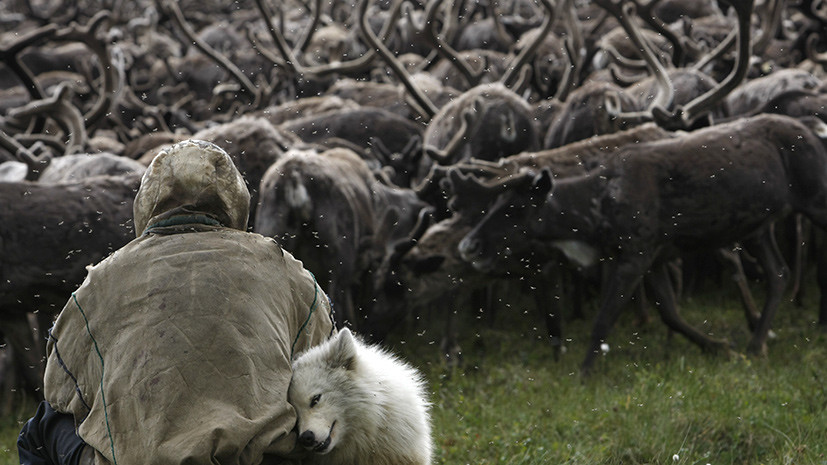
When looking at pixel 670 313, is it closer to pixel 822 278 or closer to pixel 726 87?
pixel 822 278

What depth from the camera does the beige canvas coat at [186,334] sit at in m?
3.00

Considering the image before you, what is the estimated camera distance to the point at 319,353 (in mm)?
A: 3303

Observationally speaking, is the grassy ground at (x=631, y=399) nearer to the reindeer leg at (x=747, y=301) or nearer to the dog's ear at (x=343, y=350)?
the reindeer leg at (x=747, y=301)

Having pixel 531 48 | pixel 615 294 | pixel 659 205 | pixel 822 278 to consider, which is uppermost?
pixel 659 205

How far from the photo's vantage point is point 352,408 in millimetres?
3291

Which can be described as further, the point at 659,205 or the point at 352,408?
the point at 659,205

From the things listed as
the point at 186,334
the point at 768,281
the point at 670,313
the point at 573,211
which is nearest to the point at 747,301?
the point at 768,281

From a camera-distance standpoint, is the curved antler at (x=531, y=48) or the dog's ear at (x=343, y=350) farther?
the curved antler at (x=531, y=48)

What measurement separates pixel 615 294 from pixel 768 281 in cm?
131

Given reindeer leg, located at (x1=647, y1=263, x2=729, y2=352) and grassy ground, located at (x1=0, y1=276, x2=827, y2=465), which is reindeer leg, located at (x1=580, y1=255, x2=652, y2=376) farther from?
reindeer leg, located at (x1=647, y1=263, x2=729, y2=352)

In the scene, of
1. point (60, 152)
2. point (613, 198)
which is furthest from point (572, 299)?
point (60, 152)

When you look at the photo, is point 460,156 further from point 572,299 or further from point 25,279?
point 25,279

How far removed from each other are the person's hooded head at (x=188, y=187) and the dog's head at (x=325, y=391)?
1.85 ft

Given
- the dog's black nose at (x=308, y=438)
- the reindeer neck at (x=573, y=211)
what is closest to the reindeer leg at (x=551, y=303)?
the reindeer neck at (x=573, y=211)
